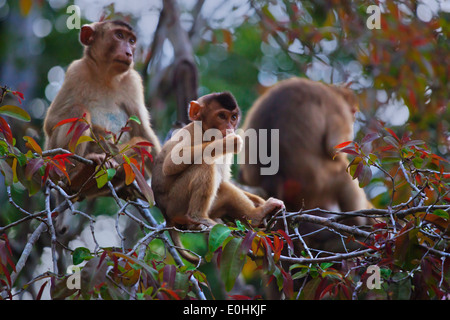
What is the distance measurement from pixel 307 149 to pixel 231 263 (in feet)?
10.8

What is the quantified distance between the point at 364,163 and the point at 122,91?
261cm

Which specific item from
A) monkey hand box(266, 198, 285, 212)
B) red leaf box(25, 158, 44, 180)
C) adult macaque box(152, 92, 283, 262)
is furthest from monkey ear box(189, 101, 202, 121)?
red leaf box(25, 158, 44, 180)

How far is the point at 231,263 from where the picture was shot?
2.46 metres

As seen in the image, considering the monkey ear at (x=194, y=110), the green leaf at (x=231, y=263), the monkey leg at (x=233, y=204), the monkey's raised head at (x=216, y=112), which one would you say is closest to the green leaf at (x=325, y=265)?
the green leaf at (x=231, y=263)

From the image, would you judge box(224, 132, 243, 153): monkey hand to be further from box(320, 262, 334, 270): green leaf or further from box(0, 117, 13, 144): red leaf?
box(0, 117, 13, 144): red leaf

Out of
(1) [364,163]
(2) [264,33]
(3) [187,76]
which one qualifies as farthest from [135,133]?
(2) [264,33]

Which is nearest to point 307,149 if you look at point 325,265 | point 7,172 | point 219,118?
point 219,118

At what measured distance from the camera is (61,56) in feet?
26.5

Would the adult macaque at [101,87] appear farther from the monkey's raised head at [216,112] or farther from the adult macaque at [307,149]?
the adult macaque at [307,149]

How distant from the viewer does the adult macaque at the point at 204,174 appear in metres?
3.63

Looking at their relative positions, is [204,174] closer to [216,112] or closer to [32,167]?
[216,112]

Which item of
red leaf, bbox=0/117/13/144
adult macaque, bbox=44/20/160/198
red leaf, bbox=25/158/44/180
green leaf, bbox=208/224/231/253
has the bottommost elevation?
green leaf, bbox=208/224/231/253

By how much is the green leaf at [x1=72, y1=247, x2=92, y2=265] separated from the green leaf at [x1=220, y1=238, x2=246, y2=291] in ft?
2.08

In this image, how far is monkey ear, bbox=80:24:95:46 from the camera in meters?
4.78
